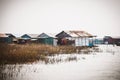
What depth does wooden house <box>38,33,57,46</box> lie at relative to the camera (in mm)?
3186

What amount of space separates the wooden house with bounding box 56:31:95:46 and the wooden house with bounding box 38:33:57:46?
0.07 meters

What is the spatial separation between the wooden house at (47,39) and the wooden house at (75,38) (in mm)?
73

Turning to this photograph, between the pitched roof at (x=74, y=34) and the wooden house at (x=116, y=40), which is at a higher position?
the pitched roof at (x=74, y=34)

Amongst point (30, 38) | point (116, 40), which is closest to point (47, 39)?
point (30, 38)

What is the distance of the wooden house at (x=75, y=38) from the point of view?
314 centimetres

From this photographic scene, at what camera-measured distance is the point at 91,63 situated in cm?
307

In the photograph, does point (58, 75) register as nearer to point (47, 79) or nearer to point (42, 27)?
point (47, 79)

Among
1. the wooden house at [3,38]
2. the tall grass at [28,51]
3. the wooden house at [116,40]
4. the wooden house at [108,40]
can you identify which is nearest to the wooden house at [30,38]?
the tall grass at [28,51]

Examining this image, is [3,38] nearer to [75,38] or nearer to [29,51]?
[29,51]

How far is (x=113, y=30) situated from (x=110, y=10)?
310mm

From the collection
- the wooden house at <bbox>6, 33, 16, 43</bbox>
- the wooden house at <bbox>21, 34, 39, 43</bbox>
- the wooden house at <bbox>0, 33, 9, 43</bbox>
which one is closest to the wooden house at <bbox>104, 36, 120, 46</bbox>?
the wooden house at <bbox>21, 34, 39, 43</bbox>

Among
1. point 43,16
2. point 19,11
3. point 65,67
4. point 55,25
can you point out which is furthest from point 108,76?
point 19,11

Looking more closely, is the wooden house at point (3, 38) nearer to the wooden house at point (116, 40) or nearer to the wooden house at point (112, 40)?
the wooden house at point (112, 40)

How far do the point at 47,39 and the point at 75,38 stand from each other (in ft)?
1.33
